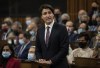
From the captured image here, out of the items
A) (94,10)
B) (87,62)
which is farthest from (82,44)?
(94,10)

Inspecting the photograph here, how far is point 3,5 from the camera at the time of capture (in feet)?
44.0

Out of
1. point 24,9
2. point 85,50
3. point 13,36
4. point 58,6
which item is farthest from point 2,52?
point 24,9

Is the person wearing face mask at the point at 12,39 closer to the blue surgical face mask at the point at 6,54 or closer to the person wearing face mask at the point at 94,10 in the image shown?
the person wearing face mask at the point at 94,10

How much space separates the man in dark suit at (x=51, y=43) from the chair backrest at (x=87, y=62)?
1226 millimetres

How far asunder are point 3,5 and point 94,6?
4.74 metres

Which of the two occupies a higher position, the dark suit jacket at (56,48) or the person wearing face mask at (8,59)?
the dark suit jacket at (56,48)

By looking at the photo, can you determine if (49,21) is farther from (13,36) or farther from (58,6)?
(58,6)

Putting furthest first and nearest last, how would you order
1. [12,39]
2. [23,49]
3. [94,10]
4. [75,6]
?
[75,6] < [94,10] < [12,39] < [23,49]

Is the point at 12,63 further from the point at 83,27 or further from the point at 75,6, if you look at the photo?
the point at 75,6

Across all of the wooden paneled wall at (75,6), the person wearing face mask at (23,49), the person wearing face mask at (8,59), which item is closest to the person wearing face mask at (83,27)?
the person wearing face mask at (23,49)

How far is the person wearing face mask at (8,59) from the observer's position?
18.1 feet

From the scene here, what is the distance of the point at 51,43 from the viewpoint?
464 centimetres

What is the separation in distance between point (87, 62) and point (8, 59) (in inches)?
50.7

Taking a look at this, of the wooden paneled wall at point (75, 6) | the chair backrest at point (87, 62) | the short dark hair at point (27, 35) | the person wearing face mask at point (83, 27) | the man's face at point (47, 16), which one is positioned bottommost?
the chair backrest at point (87, 62)
